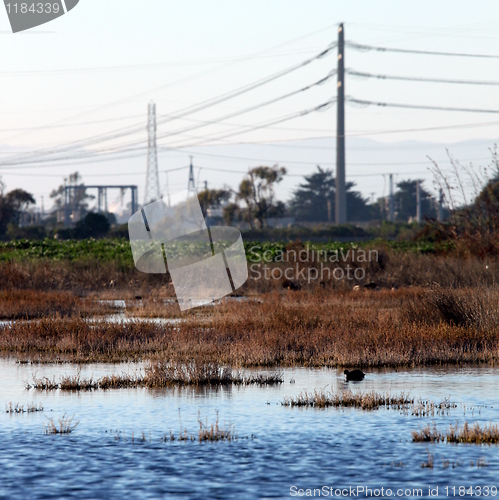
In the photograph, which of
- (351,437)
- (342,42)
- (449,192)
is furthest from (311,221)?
(351,437)

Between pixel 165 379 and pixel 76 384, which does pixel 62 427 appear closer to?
pixel 76 384

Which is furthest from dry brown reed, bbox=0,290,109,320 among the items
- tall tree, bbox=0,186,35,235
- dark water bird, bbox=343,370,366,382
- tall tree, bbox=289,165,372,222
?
tall tree, bbox=289,165,372,222

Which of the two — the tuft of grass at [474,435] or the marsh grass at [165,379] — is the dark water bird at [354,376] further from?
the tuft of grass at [474,435]

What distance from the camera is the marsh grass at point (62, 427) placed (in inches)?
A: 415

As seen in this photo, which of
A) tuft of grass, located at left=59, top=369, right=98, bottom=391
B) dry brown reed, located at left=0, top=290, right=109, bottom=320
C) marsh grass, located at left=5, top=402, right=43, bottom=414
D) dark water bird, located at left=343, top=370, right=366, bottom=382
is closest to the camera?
marsh grass, located at left=5, top=402, right=43, bottom=414

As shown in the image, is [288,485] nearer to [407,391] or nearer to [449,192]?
[407,391]

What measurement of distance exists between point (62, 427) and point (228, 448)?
→ 2.17m

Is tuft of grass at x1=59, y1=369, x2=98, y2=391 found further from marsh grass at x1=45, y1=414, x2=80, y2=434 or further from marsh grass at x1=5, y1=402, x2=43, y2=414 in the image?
marsh grass at x1=45, y1=414, x2=80, y2=434

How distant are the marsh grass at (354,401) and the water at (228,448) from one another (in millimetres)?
234

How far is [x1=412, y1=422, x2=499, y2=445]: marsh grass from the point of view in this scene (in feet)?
32.6

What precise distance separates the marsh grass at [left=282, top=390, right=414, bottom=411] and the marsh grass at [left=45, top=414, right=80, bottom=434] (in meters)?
3.01

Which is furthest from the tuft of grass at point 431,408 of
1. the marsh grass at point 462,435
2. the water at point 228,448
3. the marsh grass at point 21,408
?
the marsh grass at point 21,408

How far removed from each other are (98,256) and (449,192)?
18.0m

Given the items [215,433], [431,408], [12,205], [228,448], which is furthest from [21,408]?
[12,205]
